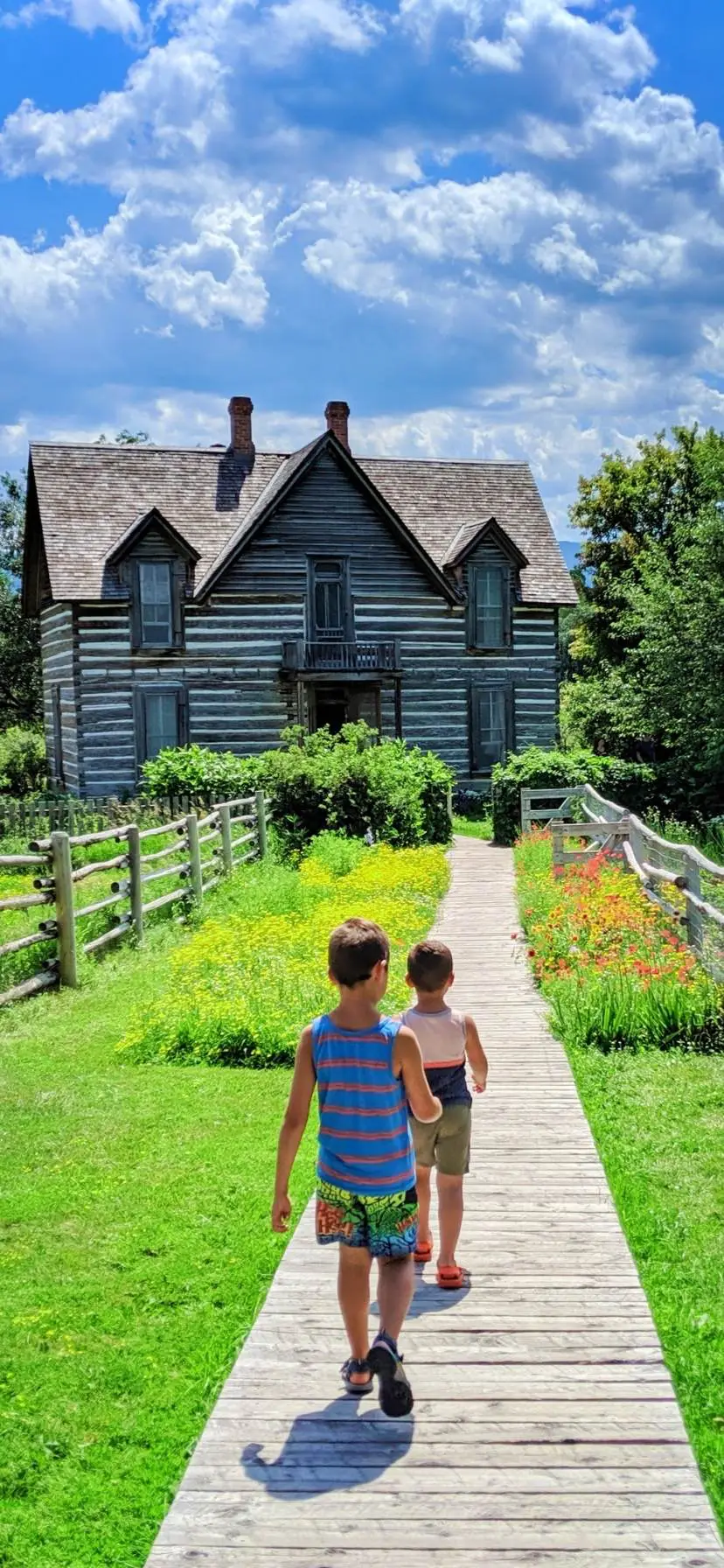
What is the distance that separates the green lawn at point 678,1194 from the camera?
5.07 metres

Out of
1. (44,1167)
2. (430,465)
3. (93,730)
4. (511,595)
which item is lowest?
(44,1167)

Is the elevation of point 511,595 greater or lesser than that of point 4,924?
greater

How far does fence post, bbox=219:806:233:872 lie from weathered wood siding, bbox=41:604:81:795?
12.3 metres

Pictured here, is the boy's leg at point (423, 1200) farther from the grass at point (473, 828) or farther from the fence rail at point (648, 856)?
the grass at point (473, 828)

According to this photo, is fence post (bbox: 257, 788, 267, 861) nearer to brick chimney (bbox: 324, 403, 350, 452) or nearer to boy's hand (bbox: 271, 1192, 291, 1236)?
brick chimney (bbox: 324, 403, 350, 452)

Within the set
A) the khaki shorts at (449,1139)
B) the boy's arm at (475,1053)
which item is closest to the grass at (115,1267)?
the khaki shorts at (449,1139)

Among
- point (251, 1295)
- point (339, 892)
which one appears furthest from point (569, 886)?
point (251, 1295)

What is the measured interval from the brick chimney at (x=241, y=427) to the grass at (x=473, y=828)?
11502 millimetres

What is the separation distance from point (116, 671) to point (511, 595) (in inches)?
414

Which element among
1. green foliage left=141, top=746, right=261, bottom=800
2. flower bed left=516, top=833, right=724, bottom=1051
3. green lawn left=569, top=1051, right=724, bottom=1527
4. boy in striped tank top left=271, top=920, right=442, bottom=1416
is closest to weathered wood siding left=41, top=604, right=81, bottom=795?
green foliage left=141, top=746, right=261, bottom=800

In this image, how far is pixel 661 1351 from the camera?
202 inches

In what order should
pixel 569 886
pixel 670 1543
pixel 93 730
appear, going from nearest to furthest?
pixel 670 1543
pixel 569 886
pixel 93 730

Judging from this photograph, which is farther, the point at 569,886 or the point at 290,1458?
the point at 569,886

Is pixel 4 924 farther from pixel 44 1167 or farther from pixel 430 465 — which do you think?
pixel 430 465
